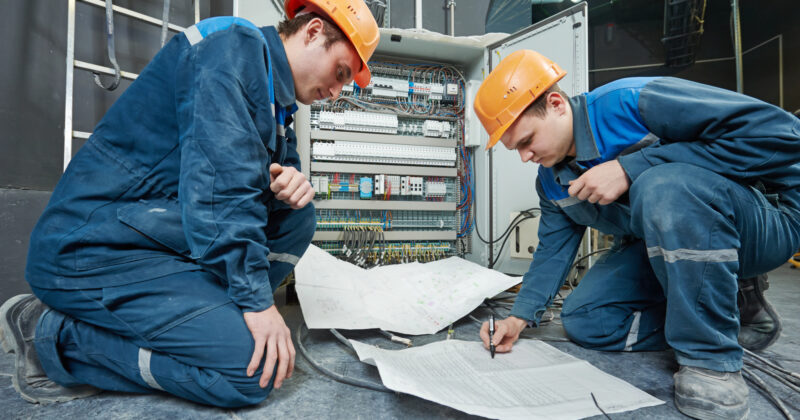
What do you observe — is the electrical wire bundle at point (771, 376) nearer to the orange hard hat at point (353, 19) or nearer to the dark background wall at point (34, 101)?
the orange hard hat at point (353, 19)

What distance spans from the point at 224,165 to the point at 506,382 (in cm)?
73

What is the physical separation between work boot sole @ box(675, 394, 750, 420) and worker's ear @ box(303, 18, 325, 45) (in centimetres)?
113

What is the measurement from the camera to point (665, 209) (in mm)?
756

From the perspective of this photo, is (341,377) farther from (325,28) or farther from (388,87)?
(388,87)

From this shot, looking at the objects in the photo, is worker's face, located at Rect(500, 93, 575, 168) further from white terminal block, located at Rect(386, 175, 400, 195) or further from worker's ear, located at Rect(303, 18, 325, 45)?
→ white terminal block, located at Rect(386, 175, 400, 195)

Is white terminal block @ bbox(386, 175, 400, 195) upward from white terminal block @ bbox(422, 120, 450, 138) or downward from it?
downward

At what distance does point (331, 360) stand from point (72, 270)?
609 millimetres

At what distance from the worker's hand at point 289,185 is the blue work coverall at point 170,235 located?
0.20 feet

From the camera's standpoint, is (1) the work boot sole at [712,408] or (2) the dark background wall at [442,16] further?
(2) the dark background wall at [442,16]

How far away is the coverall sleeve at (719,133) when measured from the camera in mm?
763

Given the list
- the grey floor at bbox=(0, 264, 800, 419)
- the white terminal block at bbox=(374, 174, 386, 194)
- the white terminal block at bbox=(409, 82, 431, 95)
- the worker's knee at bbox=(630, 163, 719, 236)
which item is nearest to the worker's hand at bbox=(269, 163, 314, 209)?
the grey floor at bbox=(0, 264, 800, 419)

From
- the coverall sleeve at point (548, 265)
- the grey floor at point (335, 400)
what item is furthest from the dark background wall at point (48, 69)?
the coverall sleeve at point (548, 265)

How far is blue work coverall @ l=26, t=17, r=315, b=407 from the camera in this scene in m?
0.67

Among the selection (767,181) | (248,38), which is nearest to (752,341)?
(767,181)
